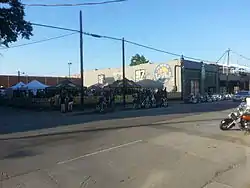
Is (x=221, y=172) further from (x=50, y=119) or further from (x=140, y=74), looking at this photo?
(x=140, y=74)

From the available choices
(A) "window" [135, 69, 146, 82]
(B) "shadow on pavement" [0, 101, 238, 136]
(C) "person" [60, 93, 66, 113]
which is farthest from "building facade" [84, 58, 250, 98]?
(B) "shadow on pavement" [0, 101, 238, 136]

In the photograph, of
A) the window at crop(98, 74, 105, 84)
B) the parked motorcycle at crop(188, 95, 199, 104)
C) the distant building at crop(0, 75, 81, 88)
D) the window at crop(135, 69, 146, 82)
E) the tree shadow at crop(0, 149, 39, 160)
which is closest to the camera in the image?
the tree shadow at crop(0, 149, 39, 160)

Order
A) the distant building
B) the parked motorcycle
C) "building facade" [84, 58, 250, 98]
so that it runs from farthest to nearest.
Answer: the distant building → "building facade" [84, 58, 250, 98] → the parked motorcycle

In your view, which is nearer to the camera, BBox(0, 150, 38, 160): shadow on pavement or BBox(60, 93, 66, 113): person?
BBox(0, 150, 38, 160): shadow on pavement

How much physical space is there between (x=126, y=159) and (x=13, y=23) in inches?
998

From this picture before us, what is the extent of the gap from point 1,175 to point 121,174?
8.06 ft

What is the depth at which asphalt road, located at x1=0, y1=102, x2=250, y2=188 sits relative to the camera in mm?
7184

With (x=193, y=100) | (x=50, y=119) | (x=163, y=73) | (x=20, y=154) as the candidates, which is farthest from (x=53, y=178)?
(x=163, y=73)

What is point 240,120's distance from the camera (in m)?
14.1

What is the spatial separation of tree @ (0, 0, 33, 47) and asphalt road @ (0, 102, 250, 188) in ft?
65.6

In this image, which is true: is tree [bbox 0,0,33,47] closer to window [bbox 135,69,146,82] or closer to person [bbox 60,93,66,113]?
person [bbox 60,93,66,113]

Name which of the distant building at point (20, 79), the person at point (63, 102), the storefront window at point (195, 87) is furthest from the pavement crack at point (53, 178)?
the distant building at point (20, 79)

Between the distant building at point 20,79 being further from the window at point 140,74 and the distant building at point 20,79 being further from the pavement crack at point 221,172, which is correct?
the pavement crack at point 221,172

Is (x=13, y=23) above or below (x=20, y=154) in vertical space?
above
